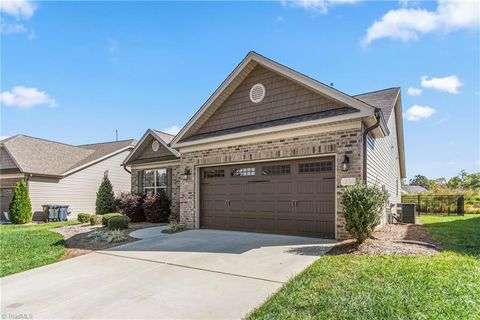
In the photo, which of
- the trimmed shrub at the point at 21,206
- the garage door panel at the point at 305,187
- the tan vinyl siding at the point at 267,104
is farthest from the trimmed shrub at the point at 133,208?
the garage door panel at the point at 305,187

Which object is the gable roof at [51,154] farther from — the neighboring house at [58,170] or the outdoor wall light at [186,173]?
the outdoor wall light at [186,173]

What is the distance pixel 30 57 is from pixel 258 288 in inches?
494

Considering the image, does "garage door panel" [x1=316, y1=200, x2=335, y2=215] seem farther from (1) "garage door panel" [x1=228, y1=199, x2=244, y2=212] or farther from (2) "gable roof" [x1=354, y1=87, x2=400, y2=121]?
(2) "gable roof" [x1=354, y1=87, x2=400, y2=121]

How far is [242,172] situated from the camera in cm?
1112

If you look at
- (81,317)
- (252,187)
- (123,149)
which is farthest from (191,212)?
(123,149)

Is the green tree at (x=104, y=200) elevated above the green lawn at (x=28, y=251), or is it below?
above

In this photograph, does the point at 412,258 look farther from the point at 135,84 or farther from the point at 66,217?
the point at 66,217

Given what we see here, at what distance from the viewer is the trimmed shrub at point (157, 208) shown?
15.4 m

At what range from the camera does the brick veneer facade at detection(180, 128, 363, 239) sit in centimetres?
850

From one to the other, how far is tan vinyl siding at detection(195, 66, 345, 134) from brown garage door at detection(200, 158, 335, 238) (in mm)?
1644

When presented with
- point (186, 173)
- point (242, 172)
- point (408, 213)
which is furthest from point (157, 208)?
point (408, 213)

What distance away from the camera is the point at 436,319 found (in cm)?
350

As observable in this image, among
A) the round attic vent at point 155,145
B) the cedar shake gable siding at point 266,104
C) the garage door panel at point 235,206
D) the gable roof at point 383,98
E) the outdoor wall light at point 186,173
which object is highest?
the gable roof at point 383,98

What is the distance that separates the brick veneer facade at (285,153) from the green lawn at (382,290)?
9.60 ft
